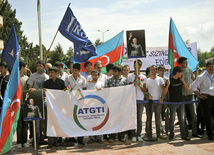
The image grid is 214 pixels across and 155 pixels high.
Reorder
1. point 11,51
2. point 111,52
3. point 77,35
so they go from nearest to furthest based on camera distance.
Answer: point 11,51 < point 77,35 < point 111,52

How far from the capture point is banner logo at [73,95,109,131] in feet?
24.3

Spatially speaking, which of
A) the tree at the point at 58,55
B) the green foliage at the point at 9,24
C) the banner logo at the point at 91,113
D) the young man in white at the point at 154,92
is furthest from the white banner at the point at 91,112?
the tree at the point at 58,55

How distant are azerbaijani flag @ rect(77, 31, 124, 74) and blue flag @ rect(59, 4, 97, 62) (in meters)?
2.69

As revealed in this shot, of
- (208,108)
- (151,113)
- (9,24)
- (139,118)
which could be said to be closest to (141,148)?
(139,118)

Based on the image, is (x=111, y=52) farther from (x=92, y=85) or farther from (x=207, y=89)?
(x=207, y=89)

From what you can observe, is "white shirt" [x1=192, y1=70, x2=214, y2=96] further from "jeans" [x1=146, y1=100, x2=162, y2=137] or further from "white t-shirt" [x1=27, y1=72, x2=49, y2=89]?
"white t-shirt" [x1=27, y1=72, x2=49, y2=89]

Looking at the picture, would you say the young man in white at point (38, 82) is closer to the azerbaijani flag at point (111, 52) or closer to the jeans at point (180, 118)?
the jeans at point (180, 118)

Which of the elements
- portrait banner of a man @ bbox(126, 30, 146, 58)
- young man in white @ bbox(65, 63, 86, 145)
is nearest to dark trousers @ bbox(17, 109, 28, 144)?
young man in white @ bbox(65, 63, 86, 145)

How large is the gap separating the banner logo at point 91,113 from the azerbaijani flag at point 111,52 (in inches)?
161

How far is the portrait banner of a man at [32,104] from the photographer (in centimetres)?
704

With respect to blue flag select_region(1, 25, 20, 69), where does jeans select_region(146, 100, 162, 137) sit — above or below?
below

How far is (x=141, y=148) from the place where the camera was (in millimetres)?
6945

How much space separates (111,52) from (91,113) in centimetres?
469

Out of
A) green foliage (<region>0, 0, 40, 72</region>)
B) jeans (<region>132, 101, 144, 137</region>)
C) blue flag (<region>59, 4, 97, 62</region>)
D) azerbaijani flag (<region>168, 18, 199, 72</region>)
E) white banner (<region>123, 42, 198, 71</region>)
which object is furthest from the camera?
green foliage (<region>0, 0, 40, 72</region>)
